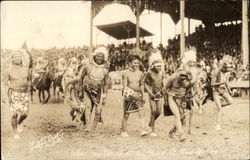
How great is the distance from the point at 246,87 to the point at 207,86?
425 cm

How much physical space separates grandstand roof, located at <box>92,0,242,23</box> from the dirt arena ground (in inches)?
468

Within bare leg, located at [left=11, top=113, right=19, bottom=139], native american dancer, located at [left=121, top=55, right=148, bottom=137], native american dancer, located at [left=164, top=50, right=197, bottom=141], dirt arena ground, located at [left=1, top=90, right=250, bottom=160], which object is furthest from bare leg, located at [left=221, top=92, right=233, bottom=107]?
bare leg, located at [left=11, top=113, right=19, bottom=139]

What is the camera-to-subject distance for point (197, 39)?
2344 cm

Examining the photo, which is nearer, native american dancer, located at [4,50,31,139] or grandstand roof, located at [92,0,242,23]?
native american dancer, located at [4,50,31,139]

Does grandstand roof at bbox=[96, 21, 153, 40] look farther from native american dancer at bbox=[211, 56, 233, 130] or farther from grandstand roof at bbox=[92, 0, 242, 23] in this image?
native american dancer at bbox=[211, 56, 233, 130]

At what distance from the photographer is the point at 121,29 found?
2847 cm

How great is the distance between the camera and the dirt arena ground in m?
7.99

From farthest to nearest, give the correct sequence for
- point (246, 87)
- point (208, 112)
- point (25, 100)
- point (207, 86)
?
1. point (246, 87)
2. point (208, 112)
3. point (207, 86)
4. point (25, 100)

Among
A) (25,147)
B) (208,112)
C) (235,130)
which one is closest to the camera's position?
(25,147)

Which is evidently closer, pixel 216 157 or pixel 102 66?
pixel 216 157

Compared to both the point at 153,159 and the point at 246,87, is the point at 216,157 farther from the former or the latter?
the point at 246,87

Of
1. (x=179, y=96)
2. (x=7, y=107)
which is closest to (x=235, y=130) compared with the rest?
(x=179, y=96)

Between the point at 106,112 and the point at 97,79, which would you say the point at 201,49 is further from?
the point at 97,79

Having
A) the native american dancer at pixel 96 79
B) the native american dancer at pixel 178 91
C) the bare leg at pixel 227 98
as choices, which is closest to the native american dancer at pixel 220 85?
the bare leg at pixel 227 98
